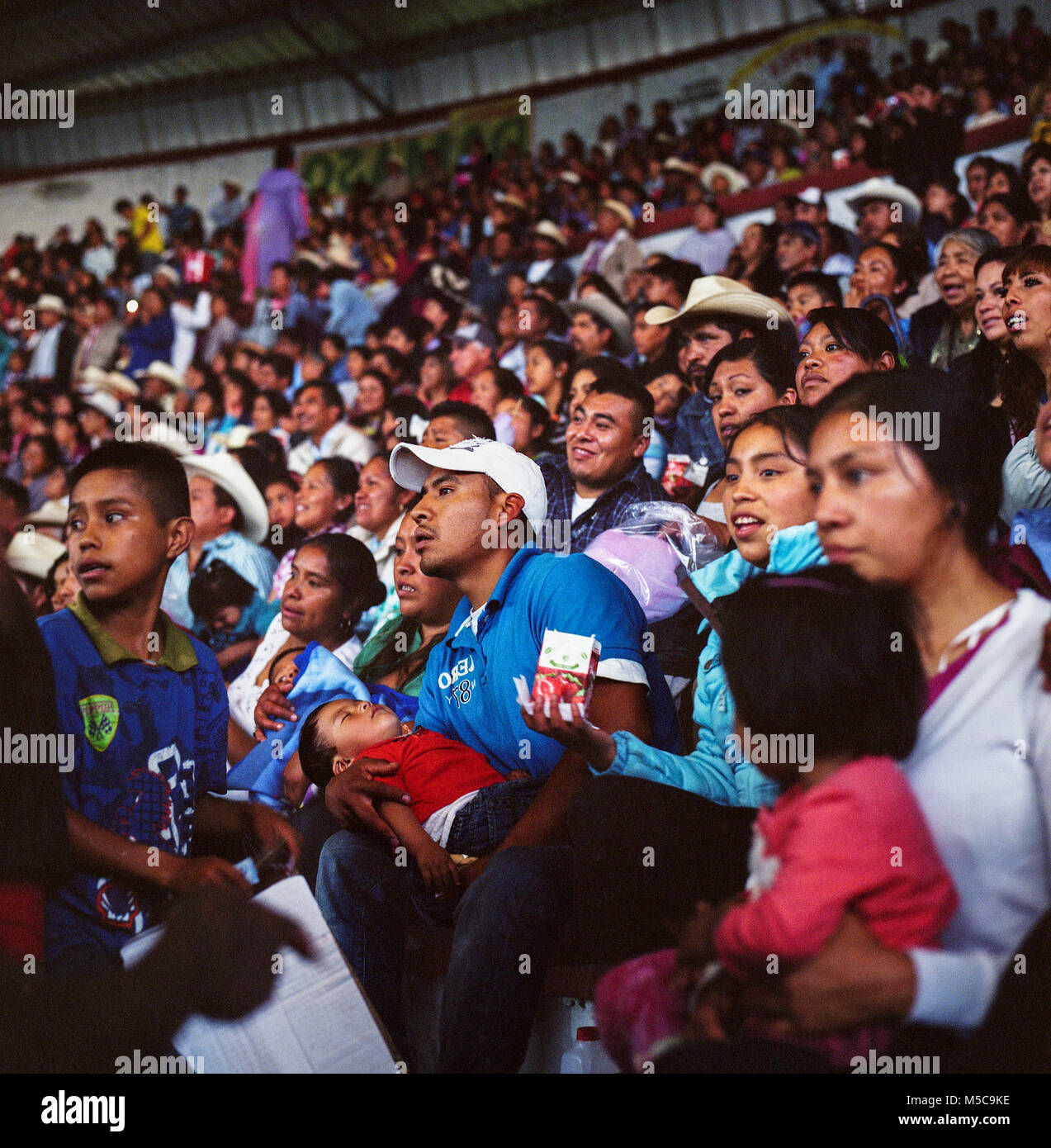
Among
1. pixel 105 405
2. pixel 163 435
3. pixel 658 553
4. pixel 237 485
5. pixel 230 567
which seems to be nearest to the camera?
pixel 658 553

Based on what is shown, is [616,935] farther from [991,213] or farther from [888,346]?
[991,213]

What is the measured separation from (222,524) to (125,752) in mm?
2213

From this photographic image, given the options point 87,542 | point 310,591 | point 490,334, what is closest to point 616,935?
point 87,542

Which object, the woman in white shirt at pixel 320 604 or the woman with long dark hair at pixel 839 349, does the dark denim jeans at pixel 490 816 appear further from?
the woman in white shirt at pixel 320 604

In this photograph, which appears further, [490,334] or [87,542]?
[490,334]

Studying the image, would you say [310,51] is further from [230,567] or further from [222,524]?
[230,567]

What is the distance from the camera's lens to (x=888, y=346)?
10.7ft

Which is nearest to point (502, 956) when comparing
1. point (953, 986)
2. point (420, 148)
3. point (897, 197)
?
point (953, 986)

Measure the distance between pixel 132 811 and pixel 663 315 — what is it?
9.80ft

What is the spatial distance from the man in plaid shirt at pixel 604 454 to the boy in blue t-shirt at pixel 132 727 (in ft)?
4.36

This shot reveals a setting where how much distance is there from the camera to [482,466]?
9.96 ft

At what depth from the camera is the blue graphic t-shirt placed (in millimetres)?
2697

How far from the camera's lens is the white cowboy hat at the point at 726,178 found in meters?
9.90

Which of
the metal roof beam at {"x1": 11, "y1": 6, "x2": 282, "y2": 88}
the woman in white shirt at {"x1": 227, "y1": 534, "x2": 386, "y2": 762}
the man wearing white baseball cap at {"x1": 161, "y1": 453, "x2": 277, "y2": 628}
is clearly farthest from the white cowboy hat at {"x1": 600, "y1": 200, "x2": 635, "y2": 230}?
the metal roof beam at {"x1": 11, "y1": 6, "x2": 282, "y2": 88}
